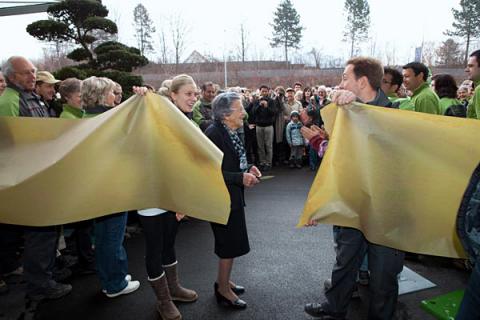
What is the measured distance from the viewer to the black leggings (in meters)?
2.64

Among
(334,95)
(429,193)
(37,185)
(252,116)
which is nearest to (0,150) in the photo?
(37,185)

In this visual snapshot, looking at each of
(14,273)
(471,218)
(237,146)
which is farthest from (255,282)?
(14,273)

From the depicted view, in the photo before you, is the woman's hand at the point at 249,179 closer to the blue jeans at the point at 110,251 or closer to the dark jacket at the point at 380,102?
the dark jacket at the point at 380,102

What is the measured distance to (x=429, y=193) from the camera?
7.02 ft

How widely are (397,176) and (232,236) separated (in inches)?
52.6

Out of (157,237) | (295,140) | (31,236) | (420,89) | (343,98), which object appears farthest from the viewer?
(295,140)

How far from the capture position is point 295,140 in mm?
8773

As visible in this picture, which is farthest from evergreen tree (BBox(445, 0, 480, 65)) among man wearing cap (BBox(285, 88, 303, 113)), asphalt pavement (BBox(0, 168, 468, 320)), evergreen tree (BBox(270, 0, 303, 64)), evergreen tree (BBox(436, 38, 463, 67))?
asphalt pavement (BBox(0, 168, 468, 320))

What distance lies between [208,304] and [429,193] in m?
2.00

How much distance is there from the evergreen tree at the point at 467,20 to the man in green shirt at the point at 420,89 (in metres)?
35.7

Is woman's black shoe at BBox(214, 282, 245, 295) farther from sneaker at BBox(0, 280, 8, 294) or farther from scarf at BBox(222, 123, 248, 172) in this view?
sneaker at BBox(0, 280, 8, 294)

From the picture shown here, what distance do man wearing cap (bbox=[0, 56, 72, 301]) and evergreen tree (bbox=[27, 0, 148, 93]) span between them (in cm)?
573

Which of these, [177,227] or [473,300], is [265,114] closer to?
[177,227]

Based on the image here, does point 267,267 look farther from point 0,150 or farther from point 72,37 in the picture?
point 72,37
